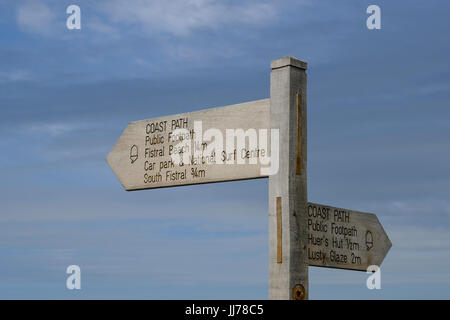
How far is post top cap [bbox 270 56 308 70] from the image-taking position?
7.63 m

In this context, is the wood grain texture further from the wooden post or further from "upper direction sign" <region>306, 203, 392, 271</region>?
"upper direction sign" <region>306, 203, 392, 271</region>

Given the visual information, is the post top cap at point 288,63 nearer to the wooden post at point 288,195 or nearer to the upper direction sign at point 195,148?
the wooden post at point 288,195

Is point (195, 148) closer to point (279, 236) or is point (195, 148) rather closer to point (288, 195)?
point (288, 195)

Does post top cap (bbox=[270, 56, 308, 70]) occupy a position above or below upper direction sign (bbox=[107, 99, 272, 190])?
above

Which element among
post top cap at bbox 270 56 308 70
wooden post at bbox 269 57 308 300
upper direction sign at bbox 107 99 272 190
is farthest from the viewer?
upper direction sign at bbox 107 99 272 190

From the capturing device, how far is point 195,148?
27.3 feet

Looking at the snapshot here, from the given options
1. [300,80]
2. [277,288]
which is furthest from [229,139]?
[277,288]

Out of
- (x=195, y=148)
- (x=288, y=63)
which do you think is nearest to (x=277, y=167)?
(x=288, y=63)

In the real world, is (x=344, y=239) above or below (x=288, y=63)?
below

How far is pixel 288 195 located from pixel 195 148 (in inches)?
55.6

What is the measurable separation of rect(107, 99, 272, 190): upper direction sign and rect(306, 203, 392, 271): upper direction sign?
855mm

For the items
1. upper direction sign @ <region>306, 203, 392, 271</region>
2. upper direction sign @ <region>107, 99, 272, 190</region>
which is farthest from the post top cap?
upper direction sign @ <region>306, 203, 392, 271</region>

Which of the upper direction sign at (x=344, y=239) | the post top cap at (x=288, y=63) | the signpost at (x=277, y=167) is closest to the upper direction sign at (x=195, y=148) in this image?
the signpost at (x=277, y=167)

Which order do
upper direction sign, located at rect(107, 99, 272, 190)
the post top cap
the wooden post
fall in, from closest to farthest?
the wooden post → the post top cap → upper direction sign, located at rect(107, 99, 272, 190)
